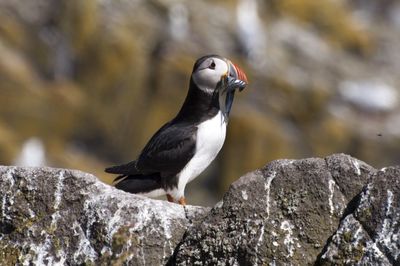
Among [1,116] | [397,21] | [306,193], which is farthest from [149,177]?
[397,21]

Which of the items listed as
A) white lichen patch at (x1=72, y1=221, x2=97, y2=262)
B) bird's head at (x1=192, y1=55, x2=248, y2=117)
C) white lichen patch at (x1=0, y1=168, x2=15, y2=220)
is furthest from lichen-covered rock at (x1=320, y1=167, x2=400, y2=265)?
bird's head at (x1=192, y1=55, x2=248, y2=117)

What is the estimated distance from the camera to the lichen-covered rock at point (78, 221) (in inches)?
217

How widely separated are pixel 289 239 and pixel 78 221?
112 cm

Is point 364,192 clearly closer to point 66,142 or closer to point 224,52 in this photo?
point 66,142

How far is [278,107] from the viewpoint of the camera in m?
23.8

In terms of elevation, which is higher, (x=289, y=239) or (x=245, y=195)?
(x=245, y=195)

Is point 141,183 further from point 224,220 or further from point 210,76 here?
point 224,220

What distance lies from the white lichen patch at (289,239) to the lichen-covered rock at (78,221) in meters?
0.57

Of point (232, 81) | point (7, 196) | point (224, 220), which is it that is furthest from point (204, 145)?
point (224, 220)

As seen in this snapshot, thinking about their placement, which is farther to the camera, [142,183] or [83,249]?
[142,183]

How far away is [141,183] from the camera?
732 cm

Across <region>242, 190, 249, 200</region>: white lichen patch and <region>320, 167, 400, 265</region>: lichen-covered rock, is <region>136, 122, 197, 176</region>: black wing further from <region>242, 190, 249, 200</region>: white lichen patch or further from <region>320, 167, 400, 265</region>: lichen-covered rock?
<region>320, 167, 400, 265</region>: lichen-covered rock

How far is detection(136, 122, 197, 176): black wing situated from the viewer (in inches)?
288

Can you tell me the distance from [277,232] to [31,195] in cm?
135
